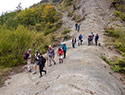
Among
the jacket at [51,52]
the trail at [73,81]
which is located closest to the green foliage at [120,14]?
the trail at [73,81]

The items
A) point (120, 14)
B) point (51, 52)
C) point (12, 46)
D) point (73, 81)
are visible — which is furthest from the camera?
point (120, 14)

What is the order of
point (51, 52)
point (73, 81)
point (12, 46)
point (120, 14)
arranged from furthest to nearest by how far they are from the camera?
1. point (120, 14)
2. point (12, 46)
3. point (51, 52)
4. point (73, 81)

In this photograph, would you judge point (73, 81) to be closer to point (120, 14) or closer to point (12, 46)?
point (12, 46)

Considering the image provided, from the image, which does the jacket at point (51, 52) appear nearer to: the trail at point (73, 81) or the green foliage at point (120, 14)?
the trail at point (73, 81)

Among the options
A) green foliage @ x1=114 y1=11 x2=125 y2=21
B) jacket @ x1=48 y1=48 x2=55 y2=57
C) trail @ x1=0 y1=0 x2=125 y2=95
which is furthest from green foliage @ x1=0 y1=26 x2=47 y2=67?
green foliage @ x1=114 y1=11 x2=125 y2=21

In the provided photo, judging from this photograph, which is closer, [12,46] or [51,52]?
[51,52]

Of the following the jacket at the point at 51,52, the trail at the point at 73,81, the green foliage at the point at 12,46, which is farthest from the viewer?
the green foliage at the point at 12,46

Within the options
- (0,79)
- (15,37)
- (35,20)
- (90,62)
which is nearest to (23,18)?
(35,20)

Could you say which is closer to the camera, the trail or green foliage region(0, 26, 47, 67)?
the trail

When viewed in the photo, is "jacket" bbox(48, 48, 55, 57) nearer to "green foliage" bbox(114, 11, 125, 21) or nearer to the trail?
the trail

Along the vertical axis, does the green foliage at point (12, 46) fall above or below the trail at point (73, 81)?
above

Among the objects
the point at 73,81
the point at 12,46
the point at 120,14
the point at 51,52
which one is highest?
the point at 120,14

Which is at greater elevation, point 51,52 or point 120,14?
point 120,14

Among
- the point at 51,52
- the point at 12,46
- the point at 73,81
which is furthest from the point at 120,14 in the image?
the point at 73,81
